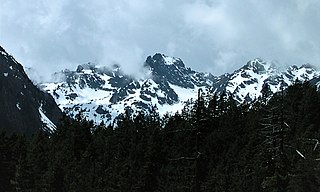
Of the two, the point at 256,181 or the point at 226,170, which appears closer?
the point at 256,181

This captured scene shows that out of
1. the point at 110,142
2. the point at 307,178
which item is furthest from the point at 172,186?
the point at 307,178

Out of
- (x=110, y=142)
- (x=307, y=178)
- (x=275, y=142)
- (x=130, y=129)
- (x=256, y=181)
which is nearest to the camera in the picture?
(x=275, y=142)

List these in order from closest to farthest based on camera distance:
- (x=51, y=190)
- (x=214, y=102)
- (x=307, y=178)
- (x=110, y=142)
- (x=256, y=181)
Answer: (x=307, y=178) < (x=256, y=181) < (x=51, y=190) < (x=110, y=142) < (x=214, y=102)

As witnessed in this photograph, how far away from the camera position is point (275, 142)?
30.8 m

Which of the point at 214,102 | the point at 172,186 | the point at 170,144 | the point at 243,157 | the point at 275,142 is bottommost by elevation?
the point at 275,142

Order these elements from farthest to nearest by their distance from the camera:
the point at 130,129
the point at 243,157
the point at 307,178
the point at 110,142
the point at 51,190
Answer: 1. the point at 130,129
2. the point at 110,142
3. the point at 243,157
4. the point at 51,190
5. the point at 307,178

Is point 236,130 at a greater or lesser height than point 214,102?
lesser

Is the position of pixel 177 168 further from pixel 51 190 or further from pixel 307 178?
pixel 307 178

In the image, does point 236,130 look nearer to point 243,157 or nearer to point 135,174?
point 243,157

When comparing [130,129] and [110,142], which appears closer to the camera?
[110,142]

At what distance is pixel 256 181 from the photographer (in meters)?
60.1

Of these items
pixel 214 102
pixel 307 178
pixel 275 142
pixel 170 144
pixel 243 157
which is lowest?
pixel 275 142

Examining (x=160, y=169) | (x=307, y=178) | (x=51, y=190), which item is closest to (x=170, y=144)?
(x=160, y=169)

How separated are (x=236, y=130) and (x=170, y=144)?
46.2ft
